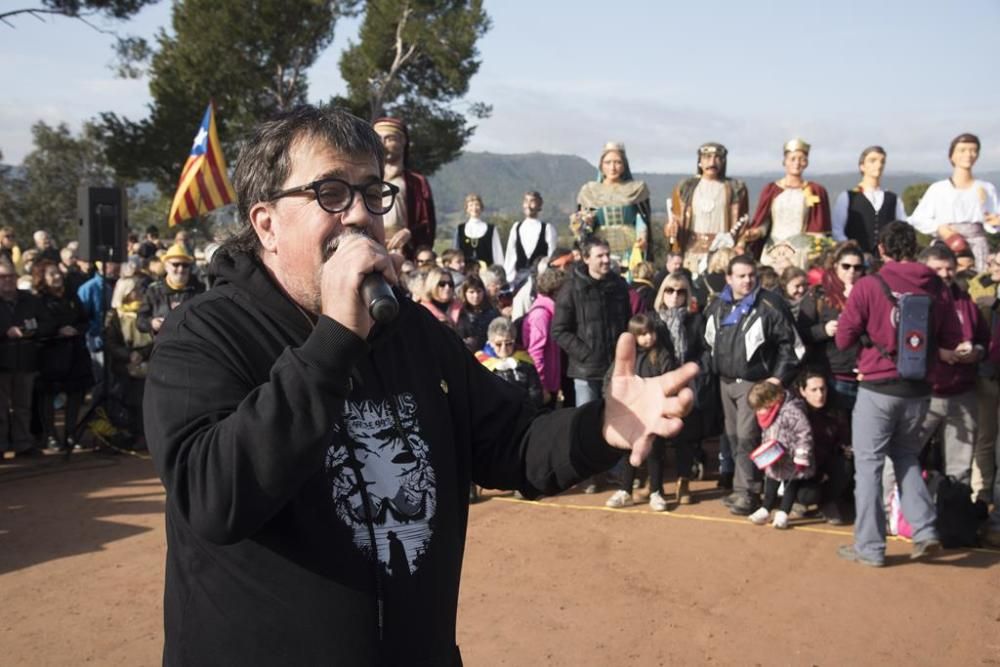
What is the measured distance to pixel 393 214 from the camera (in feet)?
28.0

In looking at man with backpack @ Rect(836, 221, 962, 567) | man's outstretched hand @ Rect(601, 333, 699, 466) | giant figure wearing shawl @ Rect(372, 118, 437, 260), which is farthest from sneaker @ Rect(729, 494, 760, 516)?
man's outstretched hand @ Rect(601, 333, 699, 466)

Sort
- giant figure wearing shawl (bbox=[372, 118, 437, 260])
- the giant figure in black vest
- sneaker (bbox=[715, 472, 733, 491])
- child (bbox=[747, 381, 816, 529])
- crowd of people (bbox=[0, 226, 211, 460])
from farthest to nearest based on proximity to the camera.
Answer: the giant figure in black vest
crowd of people (bbox=[0, 226, 211, 460])
giant figure wearing shawl (bbox=[372, 118, 437, 260])
sneaker (bbox=[715, 472, 733, 491])
child (bbox=[747, 381, 816, 529])

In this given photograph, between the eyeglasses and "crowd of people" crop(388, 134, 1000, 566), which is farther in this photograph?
"crowd of people" crop(388, 134, 1000, 566)

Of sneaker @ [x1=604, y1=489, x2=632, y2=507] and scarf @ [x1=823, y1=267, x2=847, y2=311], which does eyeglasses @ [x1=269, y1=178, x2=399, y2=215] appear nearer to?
sneaker @ [x1=604, y1=489, x2=632, y2=507]

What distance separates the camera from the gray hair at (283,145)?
1908mm

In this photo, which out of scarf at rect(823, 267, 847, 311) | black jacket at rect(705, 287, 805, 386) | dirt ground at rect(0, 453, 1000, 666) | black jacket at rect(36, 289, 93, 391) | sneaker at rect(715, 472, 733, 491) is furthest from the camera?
black jacket at rect(36, 289, 93, 391)

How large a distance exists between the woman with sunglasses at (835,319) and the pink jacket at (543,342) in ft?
7.11

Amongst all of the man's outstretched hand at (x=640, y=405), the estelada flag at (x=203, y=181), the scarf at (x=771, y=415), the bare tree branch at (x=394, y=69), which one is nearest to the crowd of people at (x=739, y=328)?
the scarf at (x=771, y=415)

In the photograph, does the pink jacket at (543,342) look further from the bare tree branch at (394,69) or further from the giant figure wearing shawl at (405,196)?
the bare tree branch at (394,69)

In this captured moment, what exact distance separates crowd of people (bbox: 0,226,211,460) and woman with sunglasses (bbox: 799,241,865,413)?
5.71 m

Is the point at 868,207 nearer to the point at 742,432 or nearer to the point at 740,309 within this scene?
the point at 740,309

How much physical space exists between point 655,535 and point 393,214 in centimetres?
393

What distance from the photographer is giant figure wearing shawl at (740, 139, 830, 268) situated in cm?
993

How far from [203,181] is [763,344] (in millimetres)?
8155
